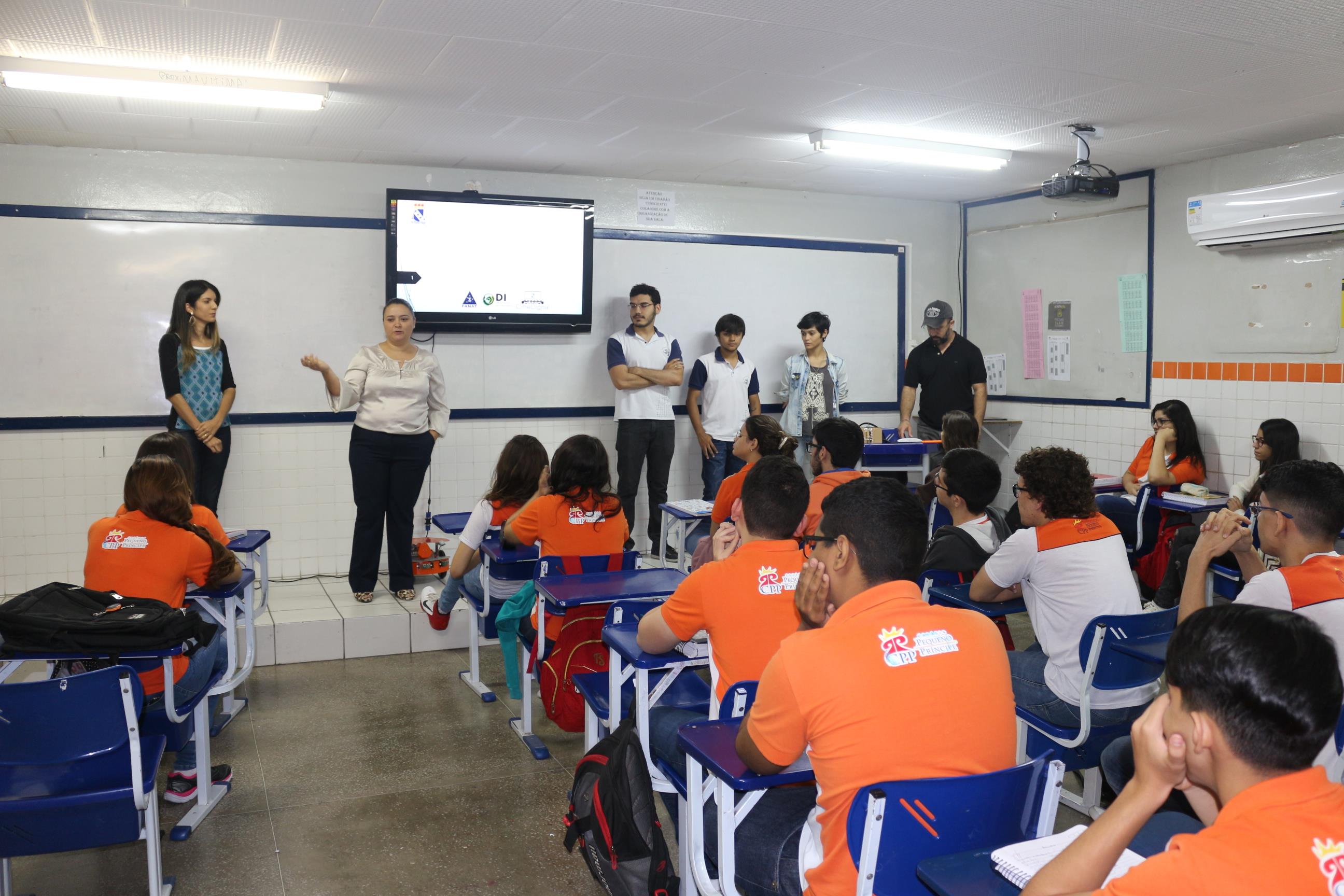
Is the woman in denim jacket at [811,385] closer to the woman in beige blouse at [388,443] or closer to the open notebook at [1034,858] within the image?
the woman in beige blouse at [388,443]

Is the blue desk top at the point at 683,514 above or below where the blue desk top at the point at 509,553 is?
above

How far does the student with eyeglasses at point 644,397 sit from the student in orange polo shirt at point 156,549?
12.3ft

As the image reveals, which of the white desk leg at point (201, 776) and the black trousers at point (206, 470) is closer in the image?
the white desk leg at point (201, 776)

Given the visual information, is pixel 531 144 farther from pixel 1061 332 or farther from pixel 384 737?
pixel 1061 332

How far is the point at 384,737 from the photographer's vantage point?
4020 millimetres

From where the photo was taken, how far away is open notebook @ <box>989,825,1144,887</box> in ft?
4.52

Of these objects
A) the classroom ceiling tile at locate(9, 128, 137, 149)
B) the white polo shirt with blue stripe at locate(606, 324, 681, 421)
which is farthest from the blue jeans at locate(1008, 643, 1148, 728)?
the classroom ceiling tile at locate(9, 128, 137, 149)

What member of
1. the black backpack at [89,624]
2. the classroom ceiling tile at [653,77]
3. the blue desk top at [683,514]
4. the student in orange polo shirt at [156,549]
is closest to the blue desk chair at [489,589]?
the blue desk top at [683,514]

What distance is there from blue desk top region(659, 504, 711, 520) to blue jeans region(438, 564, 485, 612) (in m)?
1.01

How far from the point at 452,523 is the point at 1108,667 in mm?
2946

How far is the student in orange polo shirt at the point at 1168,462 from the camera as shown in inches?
236

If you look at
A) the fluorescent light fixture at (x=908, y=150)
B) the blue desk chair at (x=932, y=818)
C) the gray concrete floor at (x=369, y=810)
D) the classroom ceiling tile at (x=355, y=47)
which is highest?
the fluorescent light fixture at (x=908, y=150)

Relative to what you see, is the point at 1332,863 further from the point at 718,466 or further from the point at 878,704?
the point at 718,466

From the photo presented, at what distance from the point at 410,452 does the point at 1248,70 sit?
173 inches
